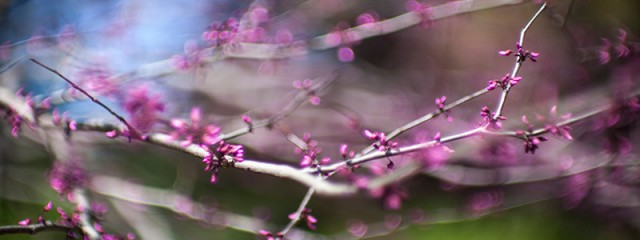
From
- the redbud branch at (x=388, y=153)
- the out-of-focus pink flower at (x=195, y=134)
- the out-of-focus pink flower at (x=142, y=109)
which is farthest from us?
the out-of-focus pink flower at (x=142, y=109)

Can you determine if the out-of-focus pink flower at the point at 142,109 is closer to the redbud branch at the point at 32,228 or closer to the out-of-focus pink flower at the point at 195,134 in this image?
the out-of-focus pink flower at the point at 195,134

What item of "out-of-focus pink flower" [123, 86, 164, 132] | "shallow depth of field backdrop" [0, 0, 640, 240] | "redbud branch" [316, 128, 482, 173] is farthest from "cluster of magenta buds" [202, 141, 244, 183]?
"out-of-focus pink flower" [123, 86, 164, 132]

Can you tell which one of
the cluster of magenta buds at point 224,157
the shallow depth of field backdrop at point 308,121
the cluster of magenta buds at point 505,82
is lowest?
the cluster of magenta buds at point 224,157

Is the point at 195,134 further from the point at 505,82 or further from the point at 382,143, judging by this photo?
the point at 505,82

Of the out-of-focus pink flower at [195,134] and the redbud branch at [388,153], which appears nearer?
the redbud branch at [388,153]

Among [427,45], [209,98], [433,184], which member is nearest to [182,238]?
[209,98]

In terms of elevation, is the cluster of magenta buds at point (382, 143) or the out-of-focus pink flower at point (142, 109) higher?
the out-of-focus pink flower at point (142, 109)

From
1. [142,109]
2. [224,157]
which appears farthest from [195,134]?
[142,109]

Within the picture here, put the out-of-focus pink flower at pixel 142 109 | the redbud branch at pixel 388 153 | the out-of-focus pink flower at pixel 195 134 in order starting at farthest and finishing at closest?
the out-of-focus pink flower at pixel 142 109 → the out-of-focus pink flower at pixel 195 134 → the redbud branch at pixel 388 153

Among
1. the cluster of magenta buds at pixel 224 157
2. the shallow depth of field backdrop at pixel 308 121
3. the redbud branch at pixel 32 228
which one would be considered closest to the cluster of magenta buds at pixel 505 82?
the shallow depth of field backdrop at pixel 308 121

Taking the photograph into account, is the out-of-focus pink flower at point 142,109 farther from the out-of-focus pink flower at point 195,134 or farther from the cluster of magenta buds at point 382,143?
the cluster of magenta buds at point 382,143

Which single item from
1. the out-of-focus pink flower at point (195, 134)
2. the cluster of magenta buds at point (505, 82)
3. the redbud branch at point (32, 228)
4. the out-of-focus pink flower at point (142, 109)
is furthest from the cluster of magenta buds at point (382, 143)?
the redbud branch at point (32, 228)
